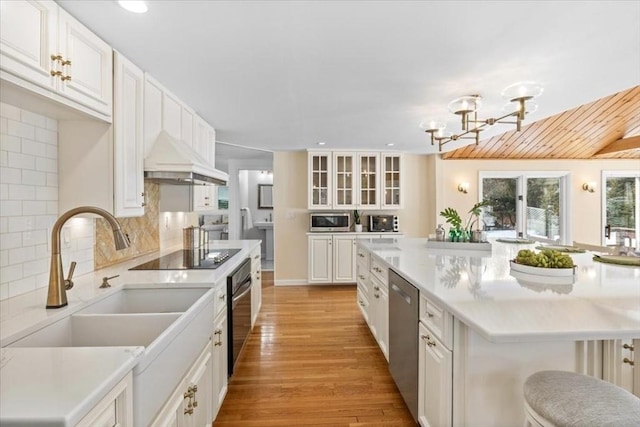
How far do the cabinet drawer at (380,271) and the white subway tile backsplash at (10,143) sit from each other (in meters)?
2.37

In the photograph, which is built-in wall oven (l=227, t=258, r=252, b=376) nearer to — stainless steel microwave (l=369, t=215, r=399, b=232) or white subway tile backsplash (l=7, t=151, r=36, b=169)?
white subway tile backsplash (l=7, t=151, r=36, b=169)

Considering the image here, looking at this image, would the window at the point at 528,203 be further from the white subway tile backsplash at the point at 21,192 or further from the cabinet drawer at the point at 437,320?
the white subway tile backsplash at the point at 21,192

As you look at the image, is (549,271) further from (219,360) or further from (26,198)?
(26,198)

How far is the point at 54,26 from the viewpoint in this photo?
142cm

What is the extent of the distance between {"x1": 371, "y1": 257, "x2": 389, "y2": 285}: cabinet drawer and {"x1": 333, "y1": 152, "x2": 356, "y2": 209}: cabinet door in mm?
2306

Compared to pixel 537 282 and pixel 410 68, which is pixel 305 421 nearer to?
pixel 537 282

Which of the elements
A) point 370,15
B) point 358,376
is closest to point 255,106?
point 370,15

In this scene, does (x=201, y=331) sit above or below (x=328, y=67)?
below

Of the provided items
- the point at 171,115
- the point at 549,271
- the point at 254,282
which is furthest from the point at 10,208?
the point at 549,271

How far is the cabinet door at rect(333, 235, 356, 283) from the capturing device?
5.16 m

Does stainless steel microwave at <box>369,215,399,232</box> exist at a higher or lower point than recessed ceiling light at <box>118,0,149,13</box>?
lower

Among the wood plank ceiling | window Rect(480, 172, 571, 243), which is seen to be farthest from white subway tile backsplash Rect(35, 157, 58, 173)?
window Rect(480, 172, 571, 243)

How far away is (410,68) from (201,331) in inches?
84.3

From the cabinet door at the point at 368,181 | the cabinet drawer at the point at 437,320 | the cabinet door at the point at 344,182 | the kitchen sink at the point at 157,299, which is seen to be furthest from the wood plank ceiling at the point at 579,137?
the kitchen sink at the point at 157,299
